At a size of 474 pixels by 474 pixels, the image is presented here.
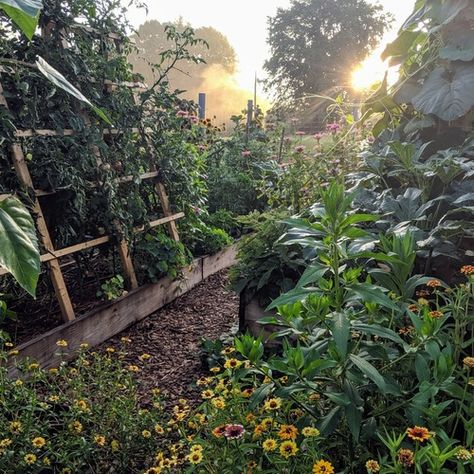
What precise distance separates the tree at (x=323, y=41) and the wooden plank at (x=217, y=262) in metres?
19.2

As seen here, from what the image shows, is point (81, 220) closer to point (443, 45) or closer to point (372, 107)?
point (372, 107)

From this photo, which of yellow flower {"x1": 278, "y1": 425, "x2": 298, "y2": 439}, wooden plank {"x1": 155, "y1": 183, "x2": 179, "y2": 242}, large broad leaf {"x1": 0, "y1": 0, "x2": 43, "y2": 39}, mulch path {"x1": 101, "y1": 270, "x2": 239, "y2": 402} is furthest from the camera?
wooden plank {"x1": 155, "y1": 183, "x2": 179, "y2": 242}

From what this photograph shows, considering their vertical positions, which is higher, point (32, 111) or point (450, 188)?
point (32, 111)

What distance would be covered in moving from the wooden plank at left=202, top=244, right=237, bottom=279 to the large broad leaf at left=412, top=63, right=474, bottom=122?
197 centimetres

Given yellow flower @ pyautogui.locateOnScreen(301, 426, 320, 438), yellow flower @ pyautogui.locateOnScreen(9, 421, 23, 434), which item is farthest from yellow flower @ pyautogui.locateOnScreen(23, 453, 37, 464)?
yellow flower @ pyautogui.locateOnScreen(301, 426, 320, 438)

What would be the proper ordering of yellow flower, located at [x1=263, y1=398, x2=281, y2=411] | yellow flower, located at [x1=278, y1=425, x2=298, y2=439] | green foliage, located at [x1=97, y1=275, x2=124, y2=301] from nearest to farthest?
1. yellow flower, located at [x1=278, y1=425, x2=298, y2=439]
2. yellow flower, located at [x1=263, y1=398, x2=281, y2=411]
3. green foliage, located at [x1=97, y1=275, x2=124, y2=301]

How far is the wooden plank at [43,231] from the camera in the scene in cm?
222

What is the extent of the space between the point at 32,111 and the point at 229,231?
2.37 metres

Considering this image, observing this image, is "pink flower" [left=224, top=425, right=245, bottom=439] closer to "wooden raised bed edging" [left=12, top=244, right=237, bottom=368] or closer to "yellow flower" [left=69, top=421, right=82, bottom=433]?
"yellow flower" [left=69, top=421, right=82, bottom=433]

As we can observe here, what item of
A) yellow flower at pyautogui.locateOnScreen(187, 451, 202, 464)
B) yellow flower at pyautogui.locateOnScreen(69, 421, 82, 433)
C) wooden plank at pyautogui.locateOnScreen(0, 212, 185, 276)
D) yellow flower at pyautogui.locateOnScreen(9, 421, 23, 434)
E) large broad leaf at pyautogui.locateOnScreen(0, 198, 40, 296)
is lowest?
yellow flower at pyautogui.locateOnScreen(69, 421, 82, 433)

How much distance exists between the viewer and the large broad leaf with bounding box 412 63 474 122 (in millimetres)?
1897

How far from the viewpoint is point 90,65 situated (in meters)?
2.69

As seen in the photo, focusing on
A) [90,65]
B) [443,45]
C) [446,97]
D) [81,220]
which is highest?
[90,65]

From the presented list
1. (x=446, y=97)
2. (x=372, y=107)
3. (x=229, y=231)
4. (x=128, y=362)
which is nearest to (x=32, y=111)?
(x=128, y=362)
